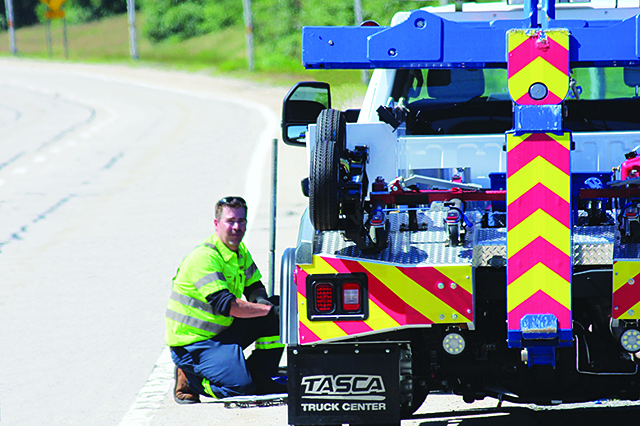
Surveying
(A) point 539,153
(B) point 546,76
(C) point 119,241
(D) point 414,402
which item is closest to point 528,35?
(B) point 546,76

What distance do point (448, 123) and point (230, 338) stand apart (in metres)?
1.99

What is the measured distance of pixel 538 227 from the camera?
13.6 ft

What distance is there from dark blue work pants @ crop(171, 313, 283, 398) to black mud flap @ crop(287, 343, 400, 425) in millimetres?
1218

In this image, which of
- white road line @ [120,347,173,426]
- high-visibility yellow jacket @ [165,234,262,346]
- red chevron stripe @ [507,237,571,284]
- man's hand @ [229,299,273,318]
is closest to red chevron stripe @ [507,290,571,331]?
red chevron stripe @ [507,237,571,284]

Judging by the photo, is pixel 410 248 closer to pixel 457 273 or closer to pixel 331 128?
pixel 457 273

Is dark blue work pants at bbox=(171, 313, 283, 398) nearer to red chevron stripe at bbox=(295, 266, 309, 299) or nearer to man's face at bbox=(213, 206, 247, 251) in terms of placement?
man's face at bbox=(213, 206, 247, 251)

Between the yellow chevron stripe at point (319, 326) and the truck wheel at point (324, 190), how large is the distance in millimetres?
389

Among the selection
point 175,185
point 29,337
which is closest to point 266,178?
point 175,185

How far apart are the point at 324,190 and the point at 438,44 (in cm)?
76

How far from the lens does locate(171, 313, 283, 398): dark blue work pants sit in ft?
19.0

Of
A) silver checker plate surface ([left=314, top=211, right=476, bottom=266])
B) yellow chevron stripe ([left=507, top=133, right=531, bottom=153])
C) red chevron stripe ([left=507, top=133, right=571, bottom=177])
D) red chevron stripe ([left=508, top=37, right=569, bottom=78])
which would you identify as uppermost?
red chevron stripe ([left=508, top=37, right=569, bottom=78])

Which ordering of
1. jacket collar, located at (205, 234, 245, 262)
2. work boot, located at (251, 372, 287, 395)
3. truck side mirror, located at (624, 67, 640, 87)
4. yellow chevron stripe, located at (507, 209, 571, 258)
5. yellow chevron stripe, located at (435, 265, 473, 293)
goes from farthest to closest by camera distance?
truck side mirror, located at (624, 67, 640, 87) → jacket collar, located at (205, 234, 245, 262) → work boot, located at (251, 372, 287, 395) → yellow chevron stripe, located at (435, 265, 473, 293) → yellow chevron stripe, located at (507, 209, 571, 258)

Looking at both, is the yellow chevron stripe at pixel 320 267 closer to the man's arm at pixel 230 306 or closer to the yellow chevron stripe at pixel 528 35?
the yellow chevron stripe at pixel 528 35

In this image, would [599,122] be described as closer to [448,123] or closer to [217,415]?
[448,123]
